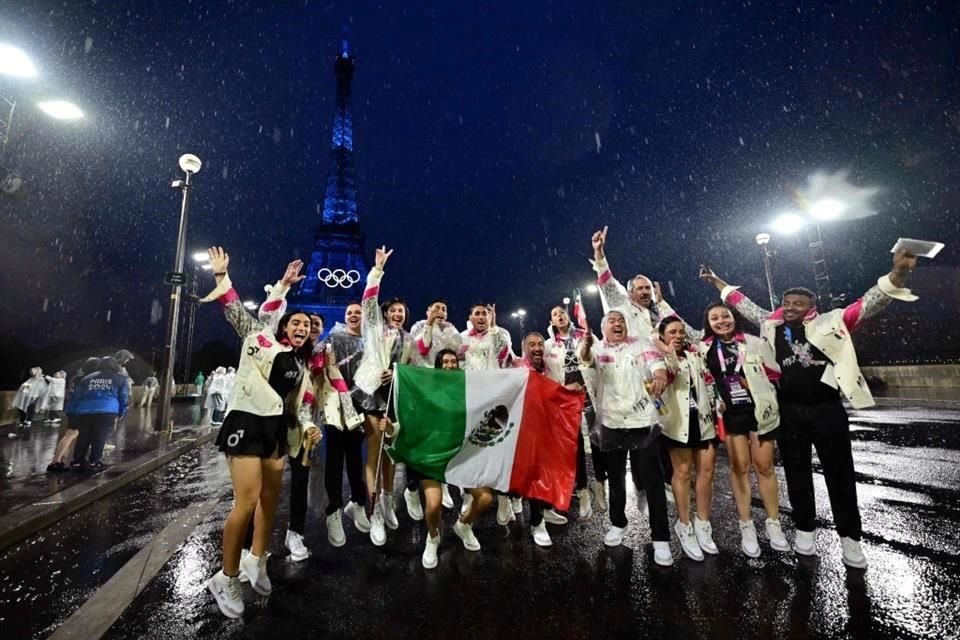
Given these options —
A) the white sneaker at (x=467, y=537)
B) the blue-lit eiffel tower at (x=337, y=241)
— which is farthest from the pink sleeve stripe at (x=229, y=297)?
the blue-lit eiffel tower at (x=337, y=241)

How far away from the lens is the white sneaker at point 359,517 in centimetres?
475

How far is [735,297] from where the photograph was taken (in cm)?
484

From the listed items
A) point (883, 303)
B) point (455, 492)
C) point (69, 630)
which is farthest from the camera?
point (455, 492)

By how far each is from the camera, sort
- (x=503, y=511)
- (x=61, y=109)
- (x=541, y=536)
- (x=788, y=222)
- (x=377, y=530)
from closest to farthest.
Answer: (x=541, y=536) → (x=377, y=530) → (x=503, y=511) → (x=61, y=109) → (x=788, y=222)

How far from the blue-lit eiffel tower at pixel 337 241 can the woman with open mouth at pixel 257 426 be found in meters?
98.2

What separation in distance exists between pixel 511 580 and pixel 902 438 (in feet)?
33.9

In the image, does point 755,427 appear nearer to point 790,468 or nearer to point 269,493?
point 790,468

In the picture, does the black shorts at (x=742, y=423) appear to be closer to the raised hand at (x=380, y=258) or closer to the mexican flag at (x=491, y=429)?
the mexican flag at (x=491, y=429)

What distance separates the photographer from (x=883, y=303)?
3.86 metres

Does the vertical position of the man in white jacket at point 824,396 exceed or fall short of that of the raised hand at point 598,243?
it falls short

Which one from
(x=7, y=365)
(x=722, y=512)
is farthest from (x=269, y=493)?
(x=7, y=365)

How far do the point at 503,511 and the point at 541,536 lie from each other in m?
0.83

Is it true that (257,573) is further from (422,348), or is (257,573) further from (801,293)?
(801,293)

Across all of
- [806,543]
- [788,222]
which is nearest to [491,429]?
[806,543]
